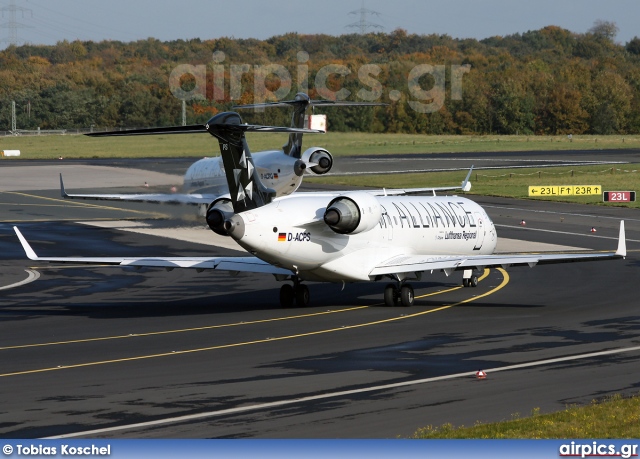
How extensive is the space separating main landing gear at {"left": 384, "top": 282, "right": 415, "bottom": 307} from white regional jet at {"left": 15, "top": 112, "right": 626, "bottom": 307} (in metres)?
0.03

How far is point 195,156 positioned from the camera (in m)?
136

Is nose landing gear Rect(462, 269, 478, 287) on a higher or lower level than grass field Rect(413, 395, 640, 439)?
lower

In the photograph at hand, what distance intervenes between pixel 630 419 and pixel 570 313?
16.2 metres

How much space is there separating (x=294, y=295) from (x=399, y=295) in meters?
3.55

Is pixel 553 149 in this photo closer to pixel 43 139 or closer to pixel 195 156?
pixel 195 156

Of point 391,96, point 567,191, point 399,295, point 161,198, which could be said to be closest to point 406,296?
point 399,295

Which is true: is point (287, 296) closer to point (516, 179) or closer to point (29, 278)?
point (29, 278)

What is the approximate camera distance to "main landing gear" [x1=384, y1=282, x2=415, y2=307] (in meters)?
38.3

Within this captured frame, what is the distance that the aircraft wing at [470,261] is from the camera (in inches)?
1393

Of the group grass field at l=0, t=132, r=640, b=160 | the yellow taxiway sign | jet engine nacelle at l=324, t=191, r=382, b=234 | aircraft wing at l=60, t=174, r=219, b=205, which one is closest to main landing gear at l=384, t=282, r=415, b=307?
jet engine nacelle at l=324, t=191, r=382, b=234

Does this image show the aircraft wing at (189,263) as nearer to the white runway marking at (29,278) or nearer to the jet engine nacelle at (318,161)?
the white runway marking at (29,278)

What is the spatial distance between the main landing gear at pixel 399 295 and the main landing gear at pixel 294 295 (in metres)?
2.79

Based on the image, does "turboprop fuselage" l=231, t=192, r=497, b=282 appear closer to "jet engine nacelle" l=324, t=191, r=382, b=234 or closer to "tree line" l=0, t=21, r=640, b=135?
"jet engine nacelle" l=324, t=191, r=382, b=234

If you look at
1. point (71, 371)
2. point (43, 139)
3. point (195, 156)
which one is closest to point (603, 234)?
point (71, 371)
